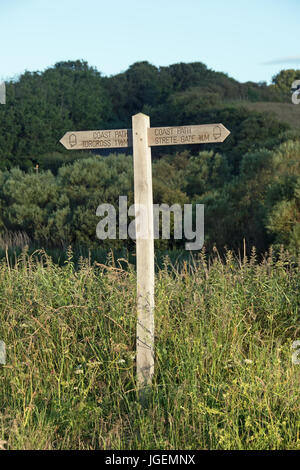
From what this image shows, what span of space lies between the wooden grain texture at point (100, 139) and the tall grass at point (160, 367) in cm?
130

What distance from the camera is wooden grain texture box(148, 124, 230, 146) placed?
453 centimetres

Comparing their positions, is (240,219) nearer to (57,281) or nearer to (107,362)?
(57,281)

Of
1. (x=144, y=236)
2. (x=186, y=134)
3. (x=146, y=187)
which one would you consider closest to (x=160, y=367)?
(x=144, y=236)

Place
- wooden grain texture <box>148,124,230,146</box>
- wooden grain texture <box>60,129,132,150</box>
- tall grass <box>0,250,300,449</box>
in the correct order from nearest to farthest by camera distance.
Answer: tall grass <box>0,250,300,449</box>, wooden grain texture <box>148,124,230,146</box>, wooden grain texture <box>60,129,132,150</box>

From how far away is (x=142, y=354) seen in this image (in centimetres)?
447

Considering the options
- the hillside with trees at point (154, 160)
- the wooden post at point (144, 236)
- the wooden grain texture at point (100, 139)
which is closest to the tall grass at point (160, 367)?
the wooden post at point (144, 236)

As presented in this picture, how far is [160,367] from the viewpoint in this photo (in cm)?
441

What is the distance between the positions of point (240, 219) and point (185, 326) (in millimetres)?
7265

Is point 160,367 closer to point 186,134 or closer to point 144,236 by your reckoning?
point 144,236

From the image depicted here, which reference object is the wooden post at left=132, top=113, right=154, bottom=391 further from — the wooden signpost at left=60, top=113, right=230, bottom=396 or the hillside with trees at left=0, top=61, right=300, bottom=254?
the hillside with trees at left=0, top=61, right=300, bottom=254

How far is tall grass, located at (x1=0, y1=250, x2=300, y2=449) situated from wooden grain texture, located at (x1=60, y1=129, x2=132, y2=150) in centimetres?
130

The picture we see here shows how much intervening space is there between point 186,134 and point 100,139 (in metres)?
0.73

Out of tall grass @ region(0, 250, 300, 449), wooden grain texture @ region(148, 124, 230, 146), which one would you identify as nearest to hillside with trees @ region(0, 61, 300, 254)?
tall grass @ region(0, 250, 300, 449)
